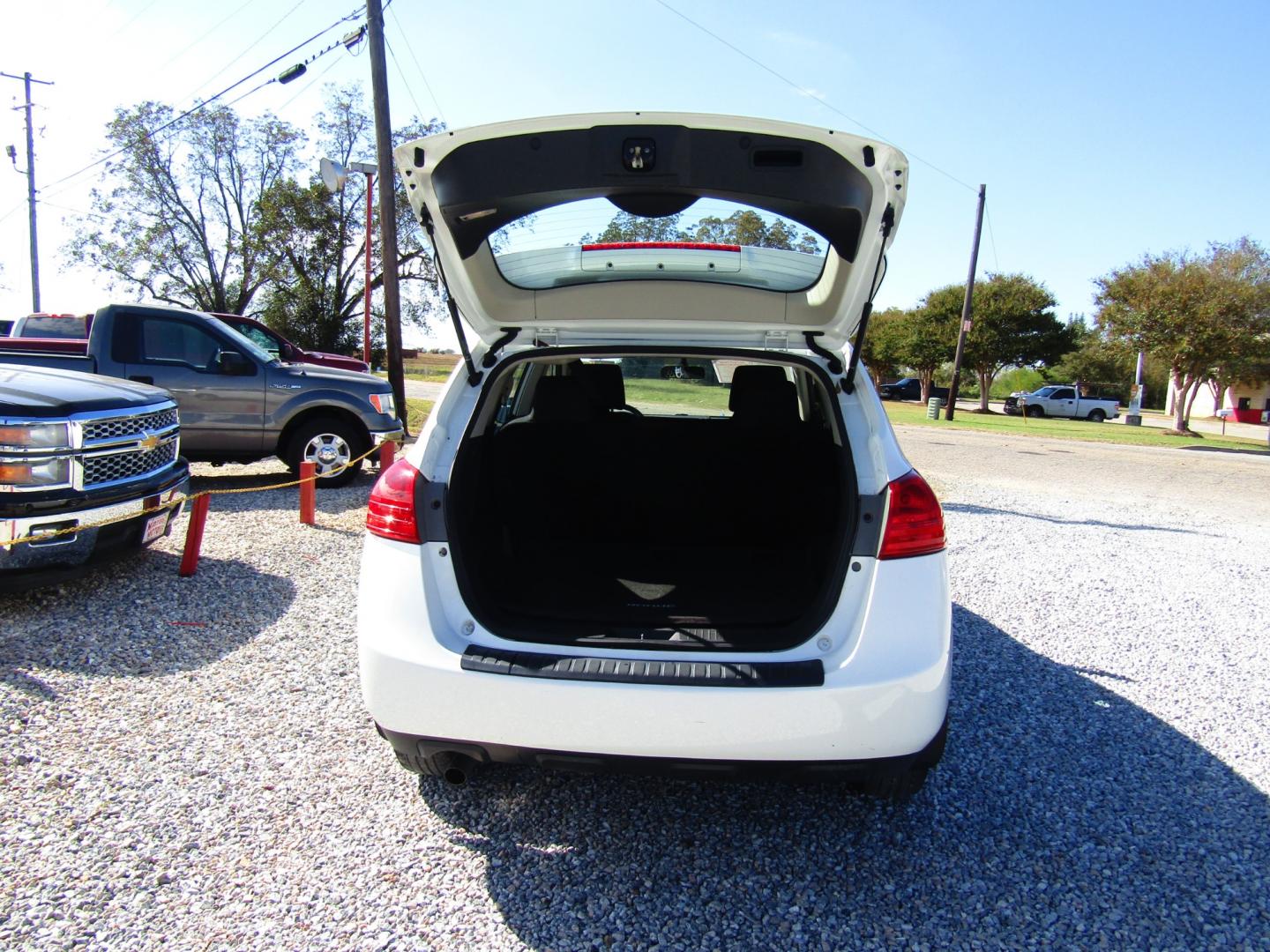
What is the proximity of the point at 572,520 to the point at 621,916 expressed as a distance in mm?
1843

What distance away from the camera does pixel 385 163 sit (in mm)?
12742

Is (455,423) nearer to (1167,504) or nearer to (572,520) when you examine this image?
(572,520)

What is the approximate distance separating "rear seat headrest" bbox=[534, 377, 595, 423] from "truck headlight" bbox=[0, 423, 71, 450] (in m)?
2.50

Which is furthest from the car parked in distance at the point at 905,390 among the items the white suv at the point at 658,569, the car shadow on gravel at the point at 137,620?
the white suv at the point at 658,569

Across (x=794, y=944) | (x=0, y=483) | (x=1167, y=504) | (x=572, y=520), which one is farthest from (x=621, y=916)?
(x=1167, y=504)

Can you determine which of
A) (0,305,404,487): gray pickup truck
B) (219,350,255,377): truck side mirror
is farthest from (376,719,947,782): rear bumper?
(219,350,255,377): truck side mirror

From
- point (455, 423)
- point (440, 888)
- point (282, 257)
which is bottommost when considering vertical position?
Answer: point (440, 888)

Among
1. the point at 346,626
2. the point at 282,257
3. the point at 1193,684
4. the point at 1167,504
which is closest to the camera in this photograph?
the point at 1193,684

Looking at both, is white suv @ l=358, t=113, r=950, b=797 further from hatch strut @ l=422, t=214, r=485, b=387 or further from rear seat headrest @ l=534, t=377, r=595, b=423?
rear seat headrest @ l=534, t=377, r=595, b=423

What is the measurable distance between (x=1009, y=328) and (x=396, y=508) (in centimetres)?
4563

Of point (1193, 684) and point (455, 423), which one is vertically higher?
point (455, 423)

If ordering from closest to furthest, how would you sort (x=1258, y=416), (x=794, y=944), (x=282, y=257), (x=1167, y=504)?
1. (x=794, y=944)
2. (x=1167, y=504)
3. (x=282, y=257)
4. (x=1258, y=416)

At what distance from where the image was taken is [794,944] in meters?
2.08

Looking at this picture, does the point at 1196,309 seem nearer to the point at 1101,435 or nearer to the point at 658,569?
the point at 1101,435
